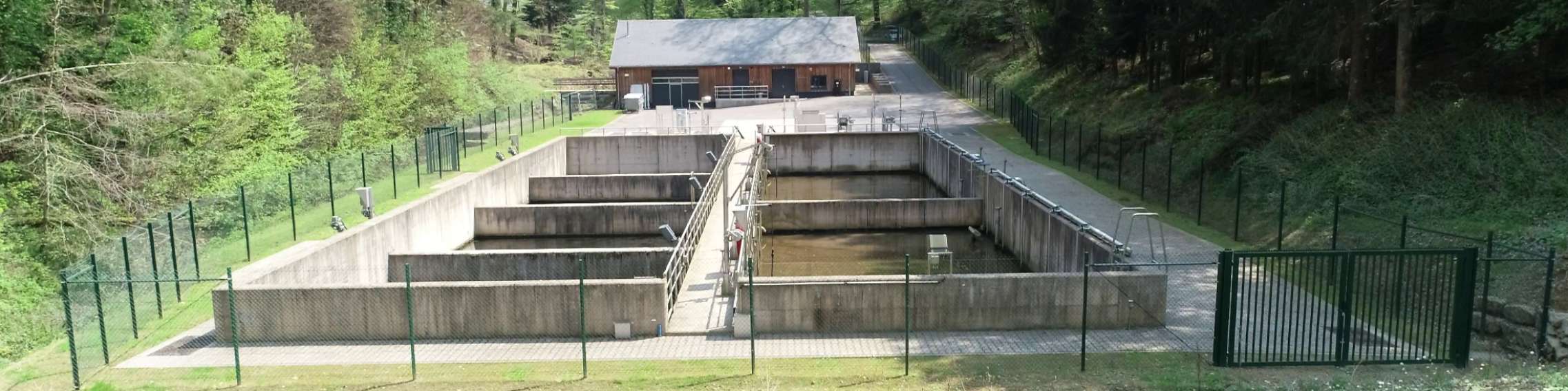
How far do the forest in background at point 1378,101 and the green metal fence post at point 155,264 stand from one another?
2020 cm

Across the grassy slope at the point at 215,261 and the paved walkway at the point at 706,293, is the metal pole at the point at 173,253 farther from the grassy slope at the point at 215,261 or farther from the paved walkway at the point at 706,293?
the paved walkway at the point at 706,293

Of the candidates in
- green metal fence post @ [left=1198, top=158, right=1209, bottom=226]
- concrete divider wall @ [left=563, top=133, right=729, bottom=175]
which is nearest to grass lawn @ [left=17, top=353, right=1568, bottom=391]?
green metal fence post @ [left=1198, top=158, right=1209, bottom=226]

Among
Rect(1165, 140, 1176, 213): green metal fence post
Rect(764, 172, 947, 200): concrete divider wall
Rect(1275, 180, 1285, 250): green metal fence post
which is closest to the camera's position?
Rect(1275, 180, 1285, 250): green metal fence post

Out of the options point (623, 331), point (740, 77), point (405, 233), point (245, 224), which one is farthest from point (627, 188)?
point (740, 77)

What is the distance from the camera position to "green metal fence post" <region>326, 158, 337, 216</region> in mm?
22983

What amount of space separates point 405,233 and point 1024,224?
14396 mm

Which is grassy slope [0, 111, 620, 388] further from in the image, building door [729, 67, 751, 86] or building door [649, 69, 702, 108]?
→ building door [729, 67, 751, 86]

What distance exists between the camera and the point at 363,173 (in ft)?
85.0

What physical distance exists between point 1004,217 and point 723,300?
11.0m

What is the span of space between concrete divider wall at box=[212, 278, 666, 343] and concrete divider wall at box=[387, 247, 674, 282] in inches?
170

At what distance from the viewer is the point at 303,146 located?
118 feet

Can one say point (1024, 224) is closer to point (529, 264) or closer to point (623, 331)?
point (529, 264)

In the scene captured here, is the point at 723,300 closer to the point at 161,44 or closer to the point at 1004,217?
the point at 1004,217

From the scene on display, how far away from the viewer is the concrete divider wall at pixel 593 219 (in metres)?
28.1
